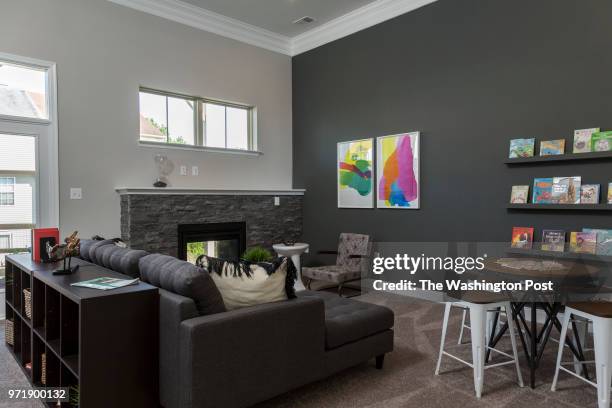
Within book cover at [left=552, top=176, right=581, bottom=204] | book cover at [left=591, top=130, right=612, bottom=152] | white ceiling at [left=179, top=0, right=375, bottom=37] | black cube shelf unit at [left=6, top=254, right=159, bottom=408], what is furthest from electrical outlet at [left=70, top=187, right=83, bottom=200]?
book cover at [left=591, top=130, right=612, bottom=152]

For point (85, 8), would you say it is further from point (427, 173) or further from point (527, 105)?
point (527, 105)

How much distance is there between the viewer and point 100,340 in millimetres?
2100

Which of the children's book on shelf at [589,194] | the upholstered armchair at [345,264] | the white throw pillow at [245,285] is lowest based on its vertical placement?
the upholstered armchair at [345,264]

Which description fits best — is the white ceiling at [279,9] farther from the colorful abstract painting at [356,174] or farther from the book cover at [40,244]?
the book cover at [40,244]

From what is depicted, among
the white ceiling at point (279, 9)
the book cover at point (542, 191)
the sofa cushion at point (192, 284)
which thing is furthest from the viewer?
the white ceiling at point (279, 9)

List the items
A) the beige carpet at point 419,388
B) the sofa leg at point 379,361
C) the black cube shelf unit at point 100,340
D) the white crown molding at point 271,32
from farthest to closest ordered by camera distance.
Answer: the white crown molding at point 271,32 < the sofa leg at point 379,361 < the beige carpet at point 419,388 < the black cube shelf unit at point 100,340

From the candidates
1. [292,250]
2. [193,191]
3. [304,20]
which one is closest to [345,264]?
[292,250]

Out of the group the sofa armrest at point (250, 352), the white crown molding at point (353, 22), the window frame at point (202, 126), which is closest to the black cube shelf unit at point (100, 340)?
the sofa armrest at point (250, 352)

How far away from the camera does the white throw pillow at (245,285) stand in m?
2.48

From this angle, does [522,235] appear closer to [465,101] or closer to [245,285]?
[465,101]

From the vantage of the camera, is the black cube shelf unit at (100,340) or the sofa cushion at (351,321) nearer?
the black cube shelf unit at (100,340)

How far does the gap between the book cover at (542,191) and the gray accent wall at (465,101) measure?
83 mm

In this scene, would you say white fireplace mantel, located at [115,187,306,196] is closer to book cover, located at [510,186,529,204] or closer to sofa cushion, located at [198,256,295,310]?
sofa cushion, located at [198,256,295,310]

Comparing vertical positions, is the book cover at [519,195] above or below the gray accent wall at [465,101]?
below
